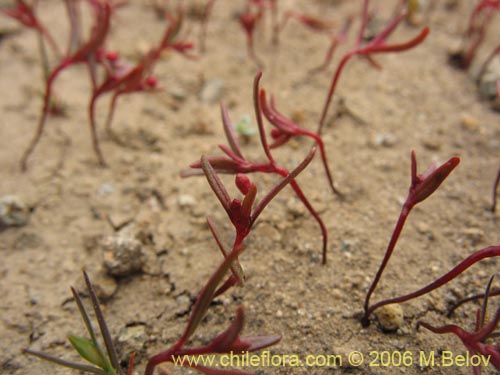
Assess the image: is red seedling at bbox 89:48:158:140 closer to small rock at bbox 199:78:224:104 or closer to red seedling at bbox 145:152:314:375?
small rock at bbox 199:78:224:104

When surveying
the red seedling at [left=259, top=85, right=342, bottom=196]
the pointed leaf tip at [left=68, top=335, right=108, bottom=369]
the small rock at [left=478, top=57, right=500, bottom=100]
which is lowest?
the pointed leaf tip at [left=68, top=335, right=108, bottom=369]

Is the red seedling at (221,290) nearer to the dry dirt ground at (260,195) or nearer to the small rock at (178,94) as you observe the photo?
the dry dirt ground at (260,195)

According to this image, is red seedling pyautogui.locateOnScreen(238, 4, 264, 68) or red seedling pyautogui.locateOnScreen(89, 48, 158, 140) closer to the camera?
red seedling pyautogui.locateOnScreen(89, 48, 158, 140)

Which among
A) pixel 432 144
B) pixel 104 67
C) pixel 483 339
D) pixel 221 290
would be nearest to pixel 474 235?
pixel 432 144

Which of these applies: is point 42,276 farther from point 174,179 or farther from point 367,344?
point 367,344

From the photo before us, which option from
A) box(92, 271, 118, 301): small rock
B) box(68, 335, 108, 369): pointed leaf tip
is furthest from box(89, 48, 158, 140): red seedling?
box(68, 335, 108, 369): pointed leaf tip

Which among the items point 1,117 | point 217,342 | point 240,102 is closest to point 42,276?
point 217,342

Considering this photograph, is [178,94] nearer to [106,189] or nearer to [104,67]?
[104,67]
